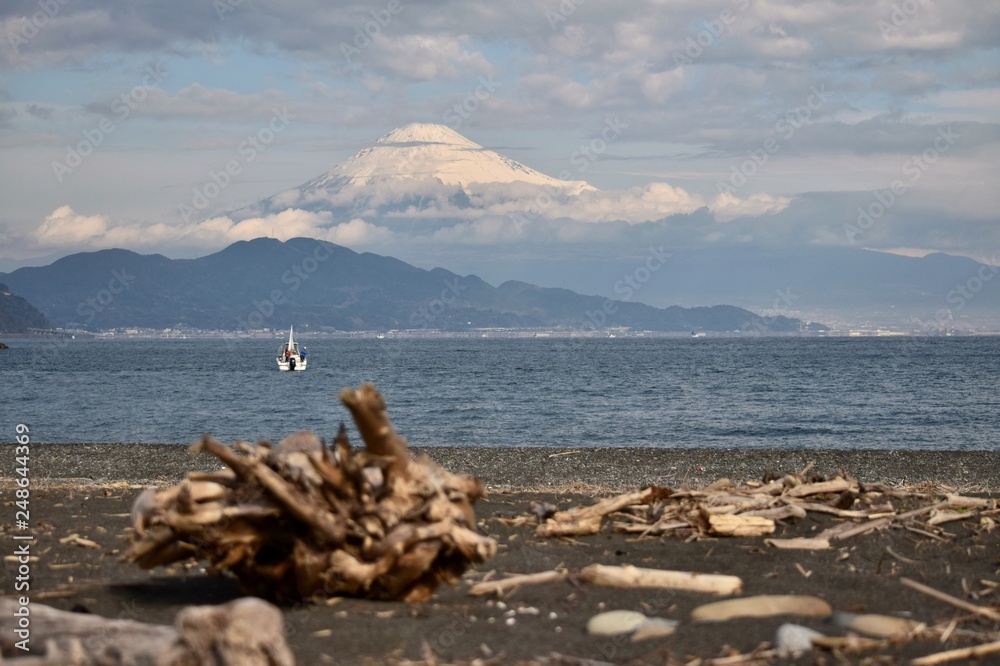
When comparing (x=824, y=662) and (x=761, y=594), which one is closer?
(x=824, y=662)

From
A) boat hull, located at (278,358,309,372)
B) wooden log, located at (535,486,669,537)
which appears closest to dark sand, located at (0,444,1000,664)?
wooden log, located at (535,486,669,537)

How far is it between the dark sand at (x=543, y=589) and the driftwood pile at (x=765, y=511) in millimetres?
189

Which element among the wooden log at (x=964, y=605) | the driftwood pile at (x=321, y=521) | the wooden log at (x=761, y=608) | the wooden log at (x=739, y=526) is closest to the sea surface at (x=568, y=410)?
the wooden log at (x=739, y=526)

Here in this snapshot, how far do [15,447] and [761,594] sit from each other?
823 inches

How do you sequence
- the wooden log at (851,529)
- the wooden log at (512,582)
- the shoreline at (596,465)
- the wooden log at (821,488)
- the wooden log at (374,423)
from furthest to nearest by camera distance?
1. the shoreline at (596,465)
2. the wooden log at (821,488)
3. the wooden log at (851,529)
4. the wooden log at (512,582)
5. the wooden log at (374,423)

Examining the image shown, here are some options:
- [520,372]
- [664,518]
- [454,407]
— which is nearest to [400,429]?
[454,407]

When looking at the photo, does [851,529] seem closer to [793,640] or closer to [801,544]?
[801,544]

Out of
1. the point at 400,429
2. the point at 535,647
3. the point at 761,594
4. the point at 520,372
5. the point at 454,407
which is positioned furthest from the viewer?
the point at 520,372

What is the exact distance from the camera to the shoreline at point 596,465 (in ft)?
56.9

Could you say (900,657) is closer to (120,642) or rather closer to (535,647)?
(535,647)

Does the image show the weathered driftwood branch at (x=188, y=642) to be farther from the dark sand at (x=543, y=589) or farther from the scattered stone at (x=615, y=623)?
the scattered stone at (x=615, y=623)

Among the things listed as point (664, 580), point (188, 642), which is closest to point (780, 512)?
point (664, 580)

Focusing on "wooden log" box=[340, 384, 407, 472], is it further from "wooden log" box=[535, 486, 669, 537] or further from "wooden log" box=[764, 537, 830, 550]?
"wooden log" box=[764, 537, 830, 550]

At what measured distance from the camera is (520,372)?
9050cm
